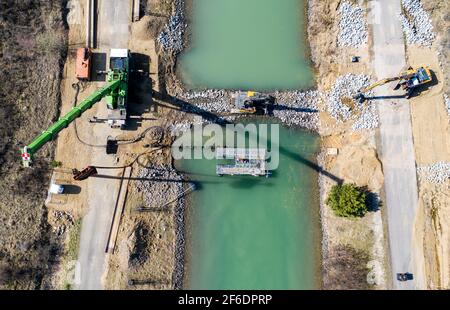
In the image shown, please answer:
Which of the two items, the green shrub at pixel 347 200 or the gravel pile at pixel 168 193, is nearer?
the green shrub at pixel 347 200

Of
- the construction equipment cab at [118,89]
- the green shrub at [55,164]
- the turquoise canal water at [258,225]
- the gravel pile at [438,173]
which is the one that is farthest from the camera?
the turquoise canal water at [258,225]

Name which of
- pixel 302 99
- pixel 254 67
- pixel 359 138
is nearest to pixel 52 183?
pixel 254 67

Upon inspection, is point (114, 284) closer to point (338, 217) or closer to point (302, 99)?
point (338, 217)

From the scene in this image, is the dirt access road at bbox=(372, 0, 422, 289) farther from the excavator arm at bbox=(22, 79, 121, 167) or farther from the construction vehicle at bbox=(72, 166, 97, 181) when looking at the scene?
the construction vehicle at bbox=(72, 166, 97, 181)

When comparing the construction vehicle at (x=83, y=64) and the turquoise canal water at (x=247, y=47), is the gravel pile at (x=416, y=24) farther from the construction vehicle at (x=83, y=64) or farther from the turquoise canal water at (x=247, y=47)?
the construction vehicle at (x=83, y=64)

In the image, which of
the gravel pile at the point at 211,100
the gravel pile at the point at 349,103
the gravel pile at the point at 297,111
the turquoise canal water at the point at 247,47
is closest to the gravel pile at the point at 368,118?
the gravel pile at the point at 349,103

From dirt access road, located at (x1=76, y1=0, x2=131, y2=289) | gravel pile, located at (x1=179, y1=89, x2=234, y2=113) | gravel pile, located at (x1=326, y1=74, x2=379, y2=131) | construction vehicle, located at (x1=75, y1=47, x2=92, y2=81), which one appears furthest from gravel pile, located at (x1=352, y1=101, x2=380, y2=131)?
construction vehicle, located at (x1=75, y1=47, x2=92, y2=81)
